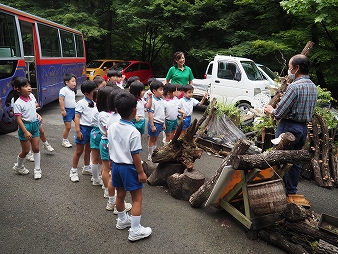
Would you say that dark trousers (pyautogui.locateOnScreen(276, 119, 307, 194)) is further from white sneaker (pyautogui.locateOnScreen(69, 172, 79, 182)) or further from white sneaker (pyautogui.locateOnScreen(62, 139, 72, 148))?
white sneaker (pyautogui.locateOnScreen(62, 139, 72, 148))

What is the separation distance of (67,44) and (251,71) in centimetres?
732

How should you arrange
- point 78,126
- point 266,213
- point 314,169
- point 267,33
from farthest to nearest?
point 267,33, point 314,169, point 78,126, point 266,213

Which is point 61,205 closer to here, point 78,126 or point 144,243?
point 78,126

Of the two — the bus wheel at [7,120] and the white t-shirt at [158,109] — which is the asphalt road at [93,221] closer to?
the white t-shirt at [158,109]

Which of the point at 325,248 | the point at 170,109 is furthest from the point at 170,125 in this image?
the point at 325,248

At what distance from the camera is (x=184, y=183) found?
420 cm

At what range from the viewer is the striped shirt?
12.2ft

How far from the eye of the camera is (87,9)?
19.1 meters

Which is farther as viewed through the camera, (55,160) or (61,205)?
(55,160)

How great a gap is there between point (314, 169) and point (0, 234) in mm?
5077

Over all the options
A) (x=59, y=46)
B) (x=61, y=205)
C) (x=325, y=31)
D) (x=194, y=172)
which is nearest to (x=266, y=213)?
(x=194, y=172)

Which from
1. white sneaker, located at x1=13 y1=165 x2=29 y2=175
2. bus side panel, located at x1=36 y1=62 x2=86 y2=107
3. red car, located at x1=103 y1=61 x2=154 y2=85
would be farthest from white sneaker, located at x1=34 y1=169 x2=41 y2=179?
red car, located at x1=103 y1=61 x2=154 y2=85

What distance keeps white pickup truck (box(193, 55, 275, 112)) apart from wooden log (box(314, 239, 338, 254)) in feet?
20.4

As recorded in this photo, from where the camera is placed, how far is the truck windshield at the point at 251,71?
9289mm
